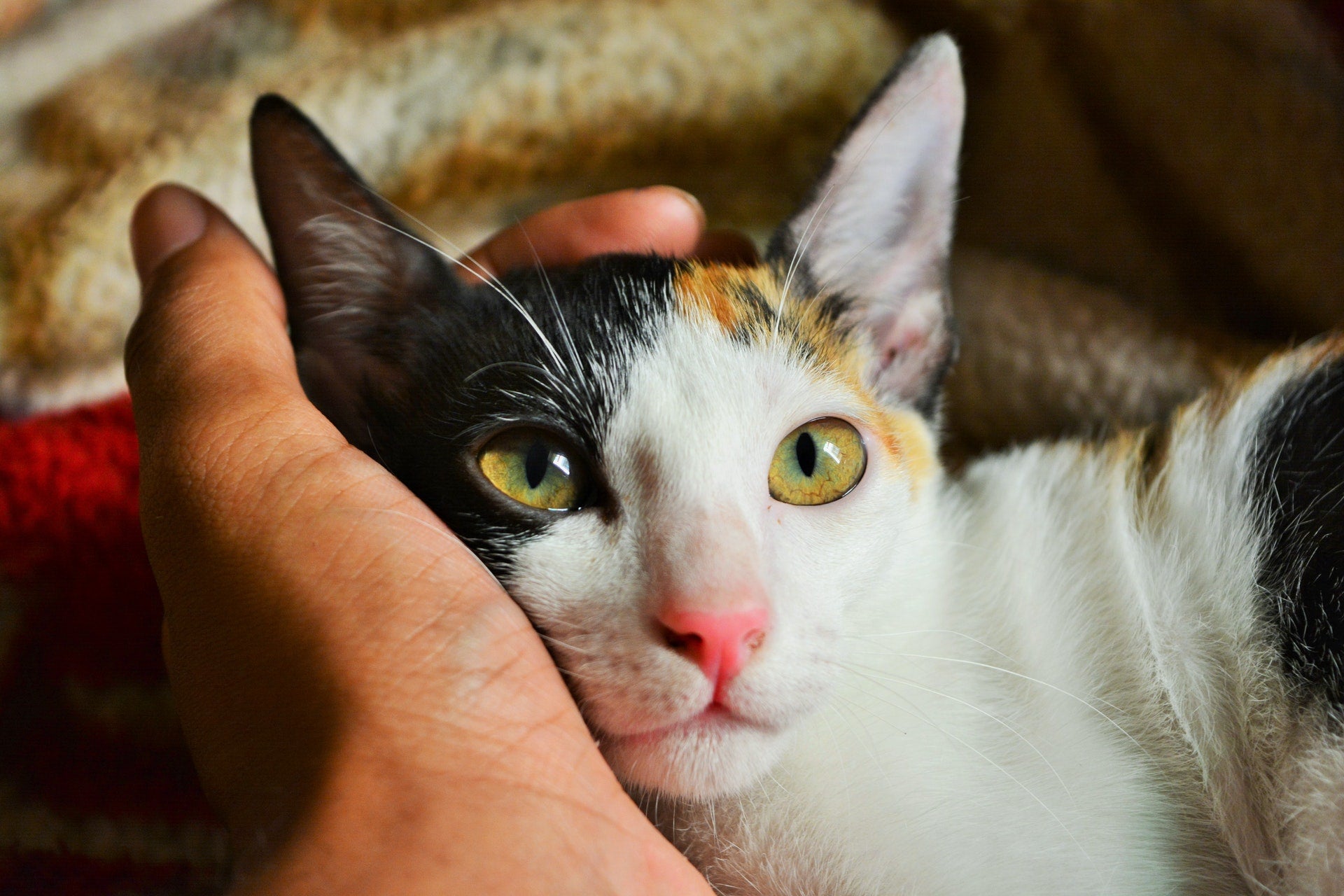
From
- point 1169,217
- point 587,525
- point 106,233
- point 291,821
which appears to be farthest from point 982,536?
point 106,233

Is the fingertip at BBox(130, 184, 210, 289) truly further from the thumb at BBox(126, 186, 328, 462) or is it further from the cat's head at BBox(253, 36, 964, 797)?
the cat's head at BBox(253, 36, 964, 797)

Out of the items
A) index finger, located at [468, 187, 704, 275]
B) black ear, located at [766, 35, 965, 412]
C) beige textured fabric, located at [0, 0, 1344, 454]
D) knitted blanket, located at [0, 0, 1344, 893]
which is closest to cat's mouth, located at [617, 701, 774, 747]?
black ear, located at [766, 35, 965, 412]

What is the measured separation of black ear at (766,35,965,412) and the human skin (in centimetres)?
48

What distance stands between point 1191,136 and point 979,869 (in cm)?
125

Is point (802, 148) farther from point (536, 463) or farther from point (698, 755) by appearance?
point (698, 755)

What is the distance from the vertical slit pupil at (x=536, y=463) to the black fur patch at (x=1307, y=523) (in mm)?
668

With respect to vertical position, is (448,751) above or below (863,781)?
below

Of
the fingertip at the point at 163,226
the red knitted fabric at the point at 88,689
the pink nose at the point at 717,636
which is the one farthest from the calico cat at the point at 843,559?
the red knitted fabric at the point at 88,689

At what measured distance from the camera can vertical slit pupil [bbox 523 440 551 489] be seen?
2.41 feet

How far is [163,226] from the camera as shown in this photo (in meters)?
0.96

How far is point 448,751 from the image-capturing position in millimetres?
637

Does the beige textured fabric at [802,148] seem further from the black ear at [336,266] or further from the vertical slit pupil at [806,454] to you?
the vertical slit pupil at [806,454]

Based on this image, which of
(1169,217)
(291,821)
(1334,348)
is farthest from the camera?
(1169,217)

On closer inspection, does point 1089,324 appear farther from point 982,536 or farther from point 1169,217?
point 982,536
